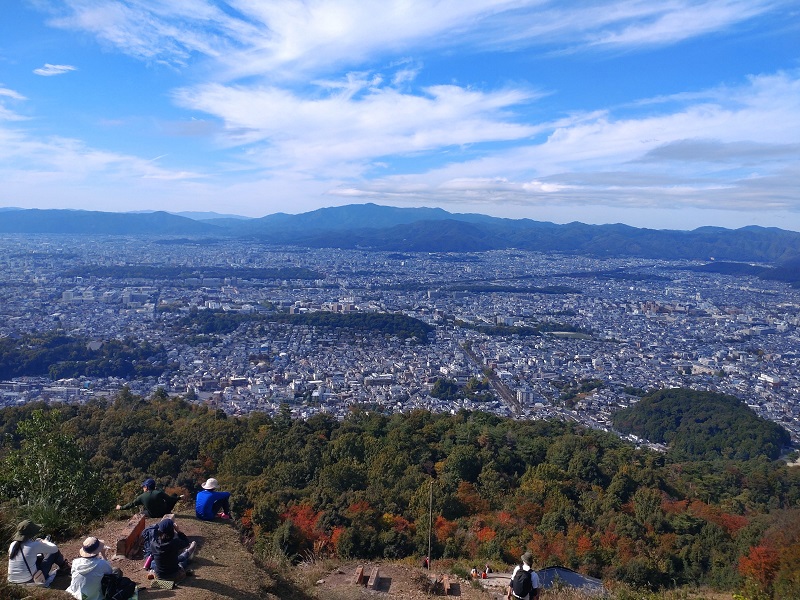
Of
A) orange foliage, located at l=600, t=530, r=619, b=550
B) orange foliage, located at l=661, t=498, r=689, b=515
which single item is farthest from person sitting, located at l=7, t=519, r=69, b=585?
orange foliage, located at l=661, t=498, r=689, b=515

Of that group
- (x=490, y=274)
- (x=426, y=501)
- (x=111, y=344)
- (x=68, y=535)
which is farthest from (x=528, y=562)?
(x=490, y=274)

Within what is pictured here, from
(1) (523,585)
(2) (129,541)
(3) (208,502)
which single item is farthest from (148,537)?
(1) (523,585)

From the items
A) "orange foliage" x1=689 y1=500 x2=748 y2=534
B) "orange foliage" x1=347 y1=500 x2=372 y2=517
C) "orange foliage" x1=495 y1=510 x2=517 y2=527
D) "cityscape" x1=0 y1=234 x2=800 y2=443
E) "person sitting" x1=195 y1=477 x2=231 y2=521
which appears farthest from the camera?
"cityscape" x1=0 y1=234 x2=800 y2=443

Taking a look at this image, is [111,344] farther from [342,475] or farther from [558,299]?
[558,299]

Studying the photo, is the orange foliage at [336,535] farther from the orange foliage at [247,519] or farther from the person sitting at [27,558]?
the person sitting at [27,558]

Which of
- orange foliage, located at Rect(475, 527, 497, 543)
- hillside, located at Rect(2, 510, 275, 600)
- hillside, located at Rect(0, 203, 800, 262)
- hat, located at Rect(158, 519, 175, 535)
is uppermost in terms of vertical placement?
hillside, located at Rect(0, 203, 800, 262)

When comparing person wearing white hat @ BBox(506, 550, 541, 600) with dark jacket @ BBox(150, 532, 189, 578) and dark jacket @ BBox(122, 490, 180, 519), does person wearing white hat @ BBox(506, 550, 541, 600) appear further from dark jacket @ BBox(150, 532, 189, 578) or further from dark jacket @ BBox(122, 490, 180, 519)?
dark jacket @ BBox(122, 490, 180, 519)

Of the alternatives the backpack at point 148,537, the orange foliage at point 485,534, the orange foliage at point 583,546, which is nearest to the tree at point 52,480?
the backpack at point 148,537

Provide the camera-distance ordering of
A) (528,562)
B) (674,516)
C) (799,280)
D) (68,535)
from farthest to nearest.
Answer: (799,280) → (674,516) → (68,535) → (528,562)
